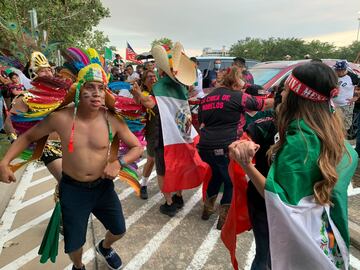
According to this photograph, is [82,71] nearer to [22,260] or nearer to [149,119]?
[149,119]

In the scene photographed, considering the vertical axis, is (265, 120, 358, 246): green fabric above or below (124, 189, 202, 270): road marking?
above

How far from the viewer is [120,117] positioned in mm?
2693

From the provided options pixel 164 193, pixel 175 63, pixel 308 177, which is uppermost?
pixel 175 63

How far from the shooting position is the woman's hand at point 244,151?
5.48ft

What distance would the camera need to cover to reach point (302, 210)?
1.62m

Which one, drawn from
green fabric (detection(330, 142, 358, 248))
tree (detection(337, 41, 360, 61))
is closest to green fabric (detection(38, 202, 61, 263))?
green fabric (detection(330, 142, 358, 248))

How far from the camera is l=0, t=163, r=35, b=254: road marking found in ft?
12.2

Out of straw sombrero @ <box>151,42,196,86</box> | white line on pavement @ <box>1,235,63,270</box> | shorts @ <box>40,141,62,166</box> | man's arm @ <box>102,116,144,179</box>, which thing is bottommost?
white line on pavement @ <box>1,235,63,270</box>

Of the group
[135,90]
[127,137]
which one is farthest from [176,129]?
[127,137]

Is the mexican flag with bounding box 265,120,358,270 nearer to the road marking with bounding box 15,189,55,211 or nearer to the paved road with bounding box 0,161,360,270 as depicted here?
the paved road with bounding box 0,161,360,270

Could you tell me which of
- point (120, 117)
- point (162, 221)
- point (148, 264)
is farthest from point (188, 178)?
point (120, 117)

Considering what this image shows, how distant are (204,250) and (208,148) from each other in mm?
1132

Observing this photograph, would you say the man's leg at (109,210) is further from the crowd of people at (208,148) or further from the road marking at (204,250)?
the road marking at (204,250)

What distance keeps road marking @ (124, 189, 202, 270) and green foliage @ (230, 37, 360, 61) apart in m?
47.6
